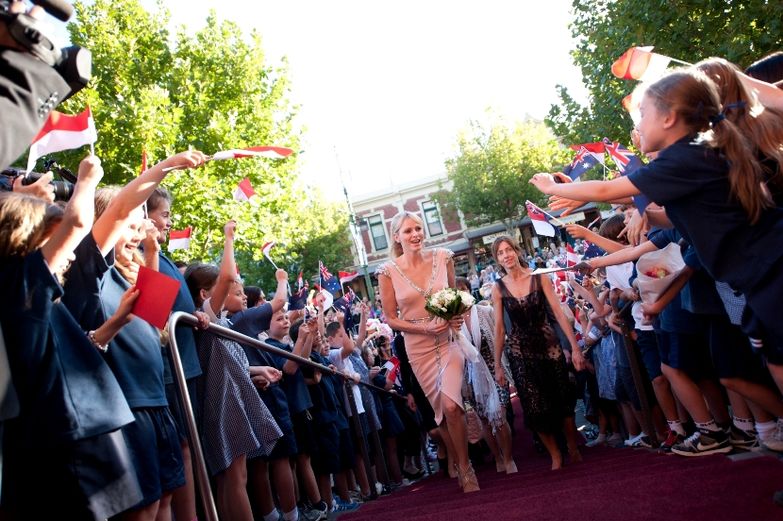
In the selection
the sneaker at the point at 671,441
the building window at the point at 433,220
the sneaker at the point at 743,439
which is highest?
the building window at the point at 433,220

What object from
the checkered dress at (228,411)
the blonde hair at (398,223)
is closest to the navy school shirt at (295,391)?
the checkered dress at (228,411)

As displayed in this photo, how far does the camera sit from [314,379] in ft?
21.5

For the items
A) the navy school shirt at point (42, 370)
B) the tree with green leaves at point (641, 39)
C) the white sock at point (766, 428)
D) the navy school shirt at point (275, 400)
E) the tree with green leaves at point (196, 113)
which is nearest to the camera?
the navy school shirt at point (42, 370)

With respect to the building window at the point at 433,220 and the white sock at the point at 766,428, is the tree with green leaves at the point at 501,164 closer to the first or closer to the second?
the building window at the point at 433,220

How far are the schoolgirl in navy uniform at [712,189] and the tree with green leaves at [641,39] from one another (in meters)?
9.34

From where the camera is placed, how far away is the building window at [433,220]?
5072 cm

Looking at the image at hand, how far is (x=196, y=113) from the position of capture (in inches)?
805

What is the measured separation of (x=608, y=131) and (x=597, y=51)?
1921 millimetres

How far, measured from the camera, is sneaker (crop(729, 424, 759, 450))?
4344mm

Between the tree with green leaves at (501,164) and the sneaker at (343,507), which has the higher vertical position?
the tree with green leaves at (501,164)

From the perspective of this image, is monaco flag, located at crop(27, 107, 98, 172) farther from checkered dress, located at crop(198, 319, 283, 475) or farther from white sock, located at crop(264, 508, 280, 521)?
white sock, located at crop(264, 508, 280, 521)

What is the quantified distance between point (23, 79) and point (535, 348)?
566cm

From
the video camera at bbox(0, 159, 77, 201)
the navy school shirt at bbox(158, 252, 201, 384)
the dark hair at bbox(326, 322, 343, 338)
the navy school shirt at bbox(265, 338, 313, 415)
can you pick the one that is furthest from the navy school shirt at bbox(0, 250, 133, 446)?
the dark hair at bbox(326, 322, 343, 338)

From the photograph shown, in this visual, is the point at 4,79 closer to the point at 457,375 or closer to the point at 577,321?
the point at 457,375
